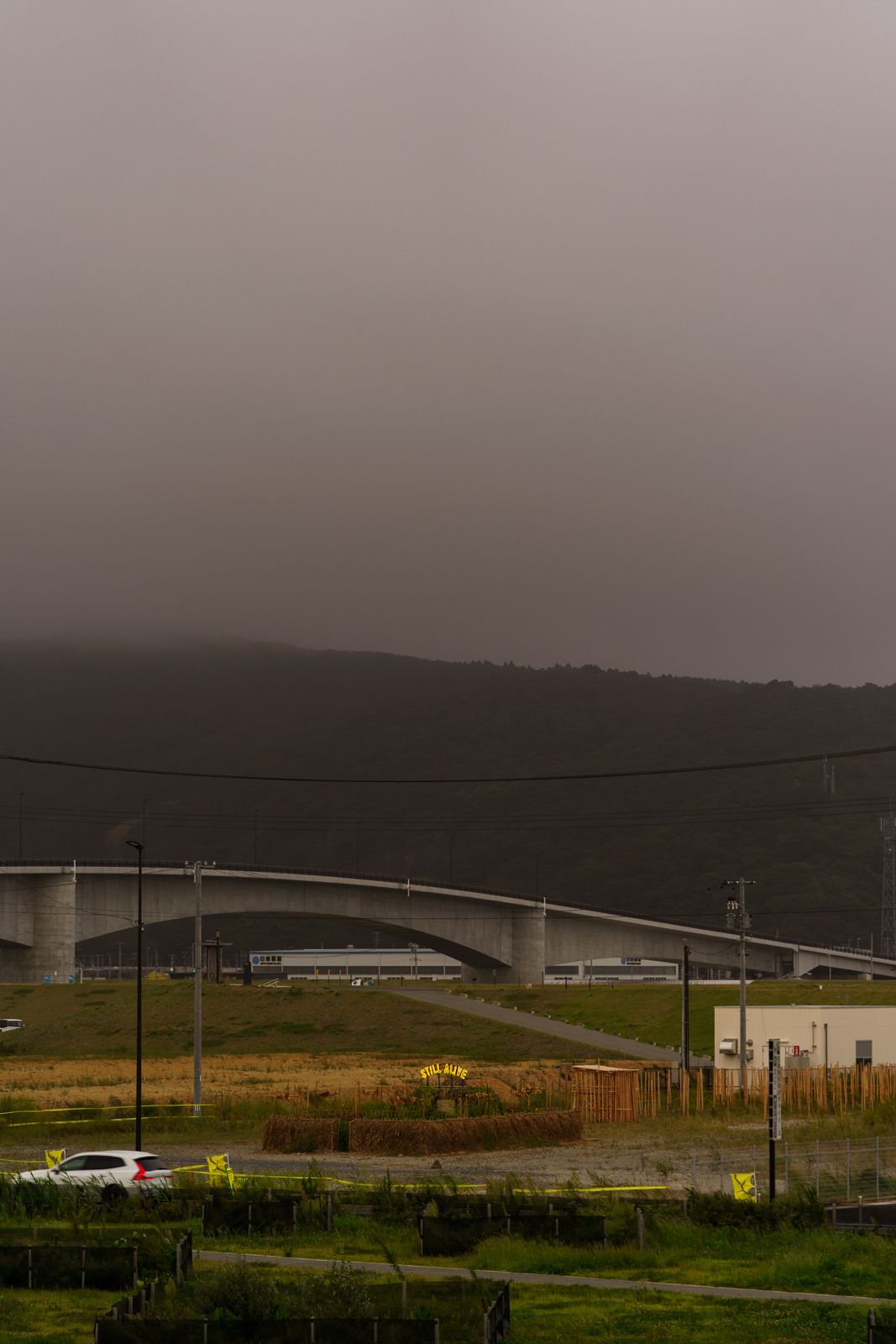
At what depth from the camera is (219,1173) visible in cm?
3381

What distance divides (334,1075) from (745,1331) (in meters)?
57.0

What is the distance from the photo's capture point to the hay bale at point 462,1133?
46031 mm

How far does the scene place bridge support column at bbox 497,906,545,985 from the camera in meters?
150

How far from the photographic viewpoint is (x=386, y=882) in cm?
14550

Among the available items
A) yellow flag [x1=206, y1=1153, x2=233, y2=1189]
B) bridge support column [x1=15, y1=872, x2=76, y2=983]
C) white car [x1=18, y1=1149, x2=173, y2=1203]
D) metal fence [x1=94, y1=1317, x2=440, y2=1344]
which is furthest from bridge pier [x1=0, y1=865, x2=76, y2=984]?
metal fence [x1=94, y1=1317, x2=440, y2=1344]

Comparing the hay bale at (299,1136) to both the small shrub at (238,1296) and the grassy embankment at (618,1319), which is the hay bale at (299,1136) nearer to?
the grassy embankment at (618,1319)

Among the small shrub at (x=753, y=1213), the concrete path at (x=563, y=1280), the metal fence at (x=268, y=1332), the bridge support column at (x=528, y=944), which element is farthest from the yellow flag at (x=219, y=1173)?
the bridge support column at (x=528, y=944)

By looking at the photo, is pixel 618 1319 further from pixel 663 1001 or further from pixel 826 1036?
pixel 663 1001

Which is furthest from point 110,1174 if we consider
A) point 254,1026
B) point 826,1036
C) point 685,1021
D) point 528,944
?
point 528,944

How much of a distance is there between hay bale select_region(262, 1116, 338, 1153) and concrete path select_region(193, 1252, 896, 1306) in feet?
64.0

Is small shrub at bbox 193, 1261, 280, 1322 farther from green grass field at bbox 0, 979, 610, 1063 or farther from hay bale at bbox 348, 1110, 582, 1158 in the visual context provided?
green grass field at bbox 0, 979, 610, 1063

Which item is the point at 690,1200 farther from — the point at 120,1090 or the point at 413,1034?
the point at 413,1034

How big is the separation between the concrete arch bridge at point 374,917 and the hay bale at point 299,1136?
8321 cm

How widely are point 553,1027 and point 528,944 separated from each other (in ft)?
171
